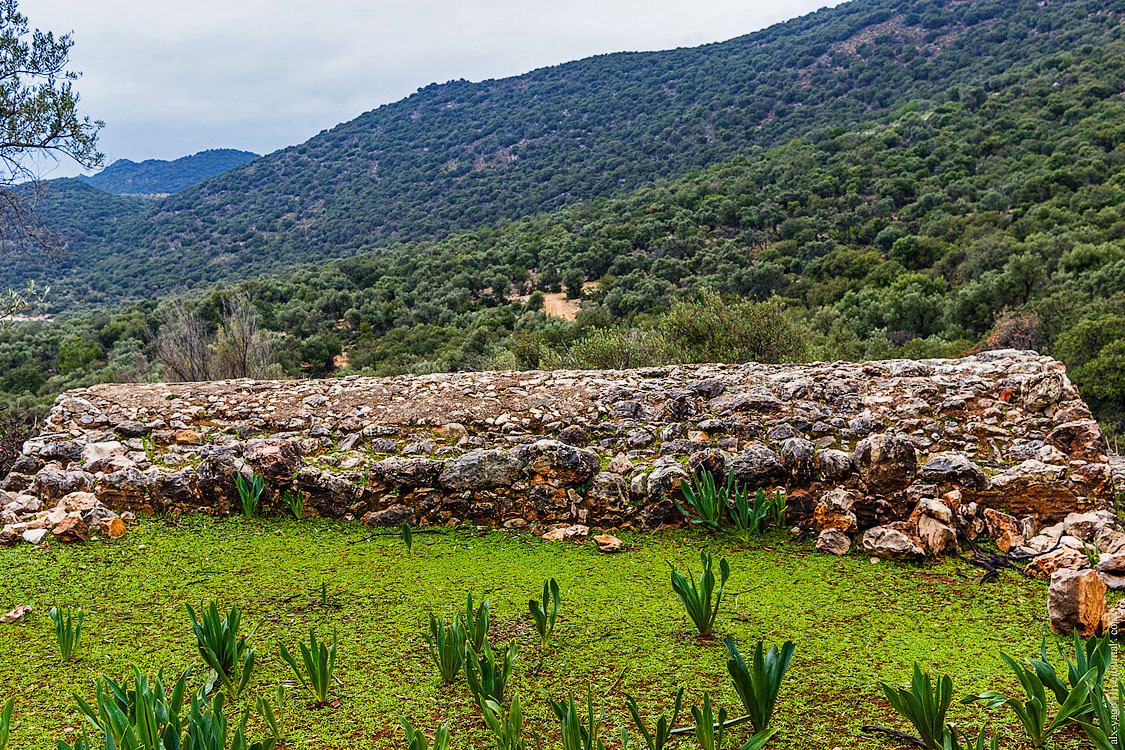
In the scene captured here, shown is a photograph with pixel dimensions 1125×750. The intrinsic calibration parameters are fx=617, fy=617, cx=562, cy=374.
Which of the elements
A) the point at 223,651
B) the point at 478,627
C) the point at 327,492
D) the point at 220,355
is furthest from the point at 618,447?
Result: the point at 220,355

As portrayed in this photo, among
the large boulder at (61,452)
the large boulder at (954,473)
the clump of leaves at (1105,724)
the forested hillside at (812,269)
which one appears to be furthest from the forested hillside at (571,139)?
the large boulder at (61,452)

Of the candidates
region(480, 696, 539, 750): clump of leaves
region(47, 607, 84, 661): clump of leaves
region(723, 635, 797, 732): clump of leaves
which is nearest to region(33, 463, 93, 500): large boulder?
region(47, 607, 84, 661): clump of leaves

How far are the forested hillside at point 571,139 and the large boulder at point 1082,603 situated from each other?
5138 centimetres

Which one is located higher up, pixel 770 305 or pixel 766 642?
pixel 770 305

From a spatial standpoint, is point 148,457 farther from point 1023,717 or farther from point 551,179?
point 551,179

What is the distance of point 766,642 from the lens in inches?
115

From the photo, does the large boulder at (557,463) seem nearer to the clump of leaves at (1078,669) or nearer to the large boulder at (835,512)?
the large boulder at (835,512)

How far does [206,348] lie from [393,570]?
12.8 meters

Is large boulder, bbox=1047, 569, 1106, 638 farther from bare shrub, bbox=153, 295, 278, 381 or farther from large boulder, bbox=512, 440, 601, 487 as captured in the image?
bare shrub, bbox=153, 295, 278, 381

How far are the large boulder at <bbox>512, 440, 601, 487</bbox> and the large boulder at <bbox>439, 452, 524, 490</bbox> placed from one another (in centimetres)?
10

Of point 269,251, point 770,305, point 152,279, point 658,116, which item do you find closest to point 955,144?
point 770,305

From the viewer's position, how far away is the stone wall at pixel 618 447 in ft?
14.8

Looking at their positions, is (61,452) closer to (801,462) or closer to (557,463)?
(557,463)

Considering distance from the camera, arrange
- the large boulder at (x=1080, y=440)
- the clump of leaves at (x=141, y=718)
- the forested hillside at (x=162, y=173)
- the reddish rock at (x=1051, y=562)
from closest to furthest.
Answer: the clump of leaves at (x=141, y=718)
the reddish rock at (x=1051, y=562)
the large boulder at (x=1080, y=440)
the forested hillside at (x=162, y=173)
